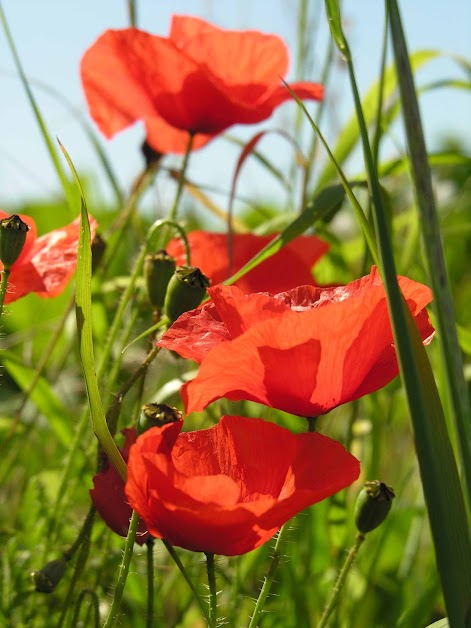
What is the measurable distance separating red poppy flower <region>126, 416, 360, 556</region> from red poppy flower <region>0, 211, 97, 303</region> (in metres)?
0.18

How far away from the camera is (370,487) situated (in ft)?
1.63

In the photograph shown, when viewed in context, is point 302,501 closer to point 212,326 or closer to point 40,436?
point 212,326

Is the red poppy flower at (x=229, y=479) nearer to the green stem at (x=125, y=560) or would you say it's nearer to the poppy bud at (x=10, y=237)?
the green stem at (x=125, y=560)

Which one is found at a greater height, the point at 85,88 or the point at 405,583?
the point at 85,88

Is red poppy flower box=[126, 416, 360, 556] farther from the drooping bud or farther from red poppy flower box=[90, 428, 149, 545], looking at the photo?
the drooping bud

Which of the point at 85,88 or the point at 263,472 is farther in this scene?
the point at 85,88

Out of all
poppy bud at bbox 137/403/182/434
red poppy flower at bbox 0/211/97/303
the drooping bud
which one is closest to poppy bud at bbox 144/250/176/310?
red poppy flower at bbox 0/211/97/303

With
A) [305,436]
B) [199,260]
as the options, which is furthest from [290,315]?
[199,260]

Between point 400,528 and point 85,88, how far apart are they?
66 cm

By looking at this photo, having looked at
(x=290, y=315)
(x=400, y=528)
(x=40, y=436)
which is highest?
(x=290, y=315)

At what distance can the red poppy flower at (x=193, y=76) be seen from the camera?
0.78 meters

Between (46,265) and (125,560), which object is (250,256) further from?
(125,560)

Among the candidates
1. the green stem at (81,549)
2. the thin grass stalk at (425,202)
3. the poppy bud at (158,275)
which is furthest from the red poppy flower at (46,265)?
the thin grass stalk at (425,202)

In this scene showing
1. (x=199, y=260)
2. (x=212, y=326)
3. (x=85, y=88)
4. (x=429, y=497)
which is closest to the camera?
(x=429, y=497)
